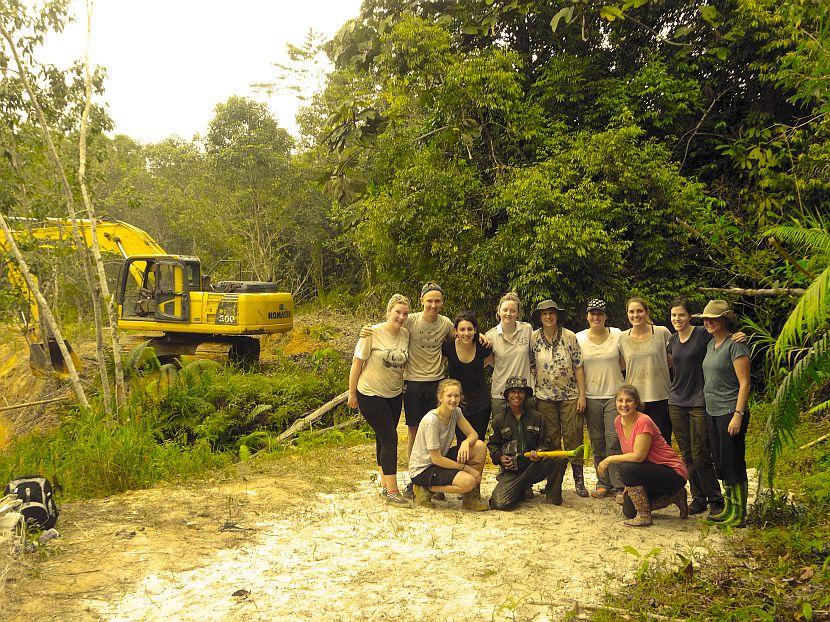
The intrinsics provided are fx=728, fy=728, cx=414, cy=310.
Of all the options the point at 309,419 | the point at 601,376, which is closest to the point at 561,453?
the point at 601,376

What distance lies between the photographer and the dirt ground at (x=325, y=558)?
13.4 feet

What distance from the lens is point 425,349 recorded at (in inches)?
241

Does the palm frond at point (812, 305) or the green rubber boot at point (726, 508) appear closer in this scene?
the palm frond at point (812, 305)

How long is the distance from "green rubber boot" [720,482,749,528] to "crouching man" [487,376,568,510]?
4.34ft

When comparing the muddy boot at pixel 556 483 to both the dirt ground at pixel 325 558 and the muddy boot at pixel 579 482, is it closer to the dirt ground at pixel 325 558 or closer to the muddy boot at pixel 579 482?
the dirt ground at pixel 325 558

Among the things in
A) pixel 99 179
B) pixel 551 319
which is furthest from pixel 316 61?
pixel 551 319

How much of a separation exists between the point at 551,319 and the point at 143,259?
11136 mm

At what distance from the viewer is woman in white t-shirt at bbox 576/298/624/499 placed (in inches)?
229

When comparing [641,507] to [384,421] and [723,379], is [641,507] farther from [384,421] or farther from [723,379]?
[384,421]

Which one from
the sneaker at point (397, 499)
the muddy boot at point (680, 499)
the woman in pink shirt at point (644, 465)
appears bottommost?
the sneaker at point (397, 499)

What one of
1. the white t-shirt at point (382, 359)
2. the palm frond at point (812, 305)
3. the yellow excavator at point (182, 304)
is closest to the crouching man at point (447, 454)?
the white t-shirt at point (382, 359)

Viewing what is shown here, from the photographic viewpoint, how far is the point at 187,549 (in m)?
5.12

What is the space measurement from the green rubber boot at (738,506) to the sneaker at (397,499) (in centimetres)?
244

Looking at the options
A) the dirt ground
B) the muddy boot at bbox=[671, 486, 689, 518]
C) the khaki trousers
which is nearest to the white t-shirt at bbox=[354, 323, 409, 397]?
the dirt ground
